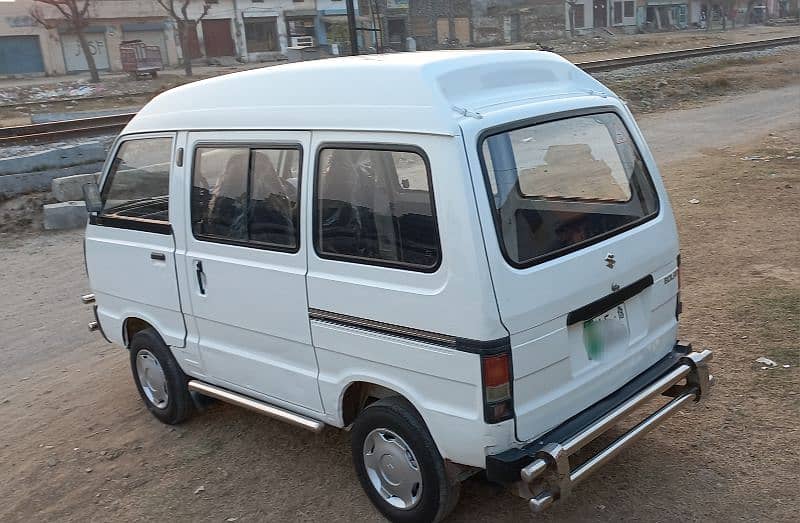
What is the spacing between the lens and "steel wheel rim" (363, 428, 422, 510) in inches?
141

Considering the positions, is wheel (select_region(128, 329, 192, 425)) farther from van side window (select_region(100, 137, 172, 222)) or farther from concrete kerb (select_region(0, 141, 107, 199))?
concrete kerb (select_region(0, 141, 107, 199))

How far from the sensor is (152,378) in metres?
5.12

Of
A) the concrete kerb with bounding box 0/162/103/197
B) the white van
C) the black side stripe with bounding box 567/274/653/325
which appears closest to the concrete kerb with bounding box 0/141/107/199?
the concrete kerb with bounding box 0/162/103/197

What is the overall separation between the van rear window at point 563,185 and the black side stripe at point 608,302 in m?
0.27

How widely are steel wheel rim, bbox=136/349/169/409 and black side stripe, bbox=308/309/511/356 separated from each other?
174 centimetres

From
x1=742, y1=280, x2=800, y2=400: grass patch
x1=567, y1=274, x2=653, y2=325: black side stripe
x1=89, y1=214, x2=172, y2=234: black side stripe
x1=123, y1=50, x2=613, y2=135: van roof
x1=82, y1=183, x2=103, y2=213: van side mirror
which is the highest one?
x1=123, y1=50, x2=613, y2=135: van roof

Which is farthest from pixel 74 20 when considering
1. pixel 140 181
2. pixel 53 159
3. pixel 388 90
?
pixel 388 90

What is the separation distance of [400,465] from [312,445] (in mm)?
1155

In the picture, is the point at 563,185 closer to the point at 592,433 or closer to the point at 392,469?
the point at 592,433

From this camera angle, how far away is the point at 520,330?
3178 mm

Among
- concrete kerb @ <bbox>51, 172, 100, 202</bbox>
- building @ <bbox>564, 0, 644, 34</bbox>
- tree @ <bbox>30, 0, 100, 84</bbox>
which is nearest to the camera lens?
concrete kerb @ <bbox>51, 172, 100, 202</bbox>

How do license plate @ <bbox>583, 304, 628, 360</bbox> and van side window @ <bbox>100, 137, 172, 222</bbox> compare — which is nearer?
license plate @ <bbox>583, 304, 628, 360</bbox>

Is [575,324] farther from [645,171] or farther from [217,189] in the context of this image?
[217,189]

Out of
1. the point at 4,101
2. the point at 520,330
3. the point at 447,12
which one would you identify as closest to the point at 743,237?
the point at 520,330
